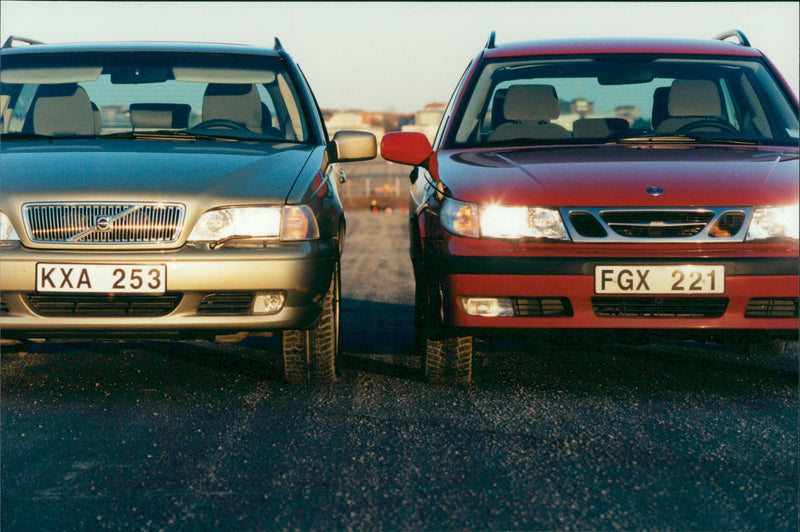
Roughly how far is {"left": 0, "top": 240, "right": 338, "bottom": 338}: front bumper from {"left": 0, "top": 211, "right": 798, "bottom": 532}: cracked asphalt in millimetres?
360

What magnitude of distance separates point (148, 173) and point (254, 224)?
0.53 m

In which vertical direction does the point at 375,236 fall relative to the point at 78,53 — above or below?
below

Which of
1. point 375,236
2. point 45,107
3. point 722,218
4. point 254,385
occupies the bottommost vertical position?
point 375,236

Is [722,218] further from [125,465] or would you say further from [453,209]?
[125,465]

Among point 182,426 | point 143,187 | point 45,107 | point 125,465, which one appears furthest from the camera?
point 45,107

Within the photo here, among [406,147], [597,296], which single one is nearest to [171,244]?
[406,147]

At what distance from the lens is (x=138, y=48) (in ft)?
19.0

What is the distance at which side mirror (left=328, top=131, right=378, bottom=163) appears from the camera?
536 cm

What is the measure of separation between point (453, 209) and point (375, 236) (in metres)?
16.6

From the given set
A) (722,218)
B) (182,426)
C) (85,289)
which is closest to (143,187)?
(85,289)

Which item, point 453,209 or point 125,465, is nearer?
point 125,465

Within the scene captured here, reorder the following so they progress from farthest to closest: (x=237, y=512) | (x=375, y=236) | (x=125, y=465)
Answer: (x=375, y=236)
(x=125, y=465)
(x=237, y=512)

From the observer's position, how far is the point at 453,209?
4398 mm

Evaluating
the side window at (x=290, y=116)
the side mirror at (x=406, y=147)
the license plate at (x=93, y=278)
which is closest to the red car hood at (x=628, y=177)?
the side mirror at (x=406, y=147)
